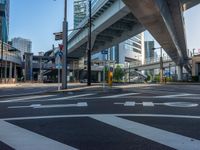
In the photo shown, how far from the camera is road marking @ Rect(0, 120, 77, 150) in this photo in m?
5.80

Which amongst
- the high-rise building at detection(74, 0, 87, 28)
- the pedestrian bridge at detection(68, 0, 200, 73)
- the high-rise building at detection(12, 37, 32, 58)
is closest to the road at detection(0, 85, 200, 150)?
the pedestrian bridge at detection(68, 0, 200, 73)

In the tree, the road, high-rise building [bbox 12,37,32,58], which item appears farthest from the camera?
high-rise building [bbox 12,37,32,58]

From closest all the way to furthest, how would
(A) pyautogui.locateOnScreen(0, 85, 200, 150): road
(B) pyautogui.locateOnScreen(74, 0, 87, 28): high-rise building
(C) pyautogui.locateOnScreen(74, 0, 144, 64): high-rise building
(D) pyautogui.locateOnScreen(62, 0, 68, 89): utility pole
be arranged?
(A) pyautogui.locateOnScreen(0, 85, 200, 150): road < (D) pyautogui.locateOnScreen(62, 0, 68, 89): utility pole < (B) pyautogui.locateOnScreen(74, 0, 87, 28): high-rise building < (C) pyautogui.locateOnScreen(74, 0, 144, 64): high-rise building

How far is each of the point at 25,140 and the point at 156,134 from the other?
8.19 feet

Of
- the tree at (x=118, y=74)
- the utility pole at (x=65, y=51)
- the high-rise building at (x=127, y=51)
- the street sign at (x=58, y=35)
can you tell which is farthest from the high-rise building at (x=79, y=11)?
the high-rise building at (x=127, y=51)

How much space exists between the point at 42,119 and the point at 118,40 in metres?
44.1

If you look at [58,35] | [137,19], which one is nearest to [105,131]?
[58,35]

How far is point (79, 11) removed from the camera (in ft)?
179

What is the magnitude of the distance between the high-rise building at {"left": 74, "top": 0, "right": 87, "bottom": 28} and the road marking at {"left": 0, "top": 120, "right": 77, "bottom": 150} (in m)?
44.0

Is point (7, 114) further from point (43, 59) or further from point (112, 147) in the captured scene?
Result: point (43, 59)

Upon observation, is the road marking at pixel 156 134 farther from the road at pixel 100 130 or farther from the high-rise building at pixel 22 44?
the high-rise building at pixel 22 44

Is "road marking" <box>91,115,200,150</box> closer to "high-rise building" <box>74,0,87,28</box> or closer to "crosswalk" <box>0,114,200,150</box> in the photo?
"crosswalk" <box>0,114,200,150</box>

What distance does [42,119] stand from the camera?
9.02 meters

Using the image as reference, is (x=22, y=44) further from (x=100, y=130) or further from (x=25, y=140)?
(x=25, y=140)
